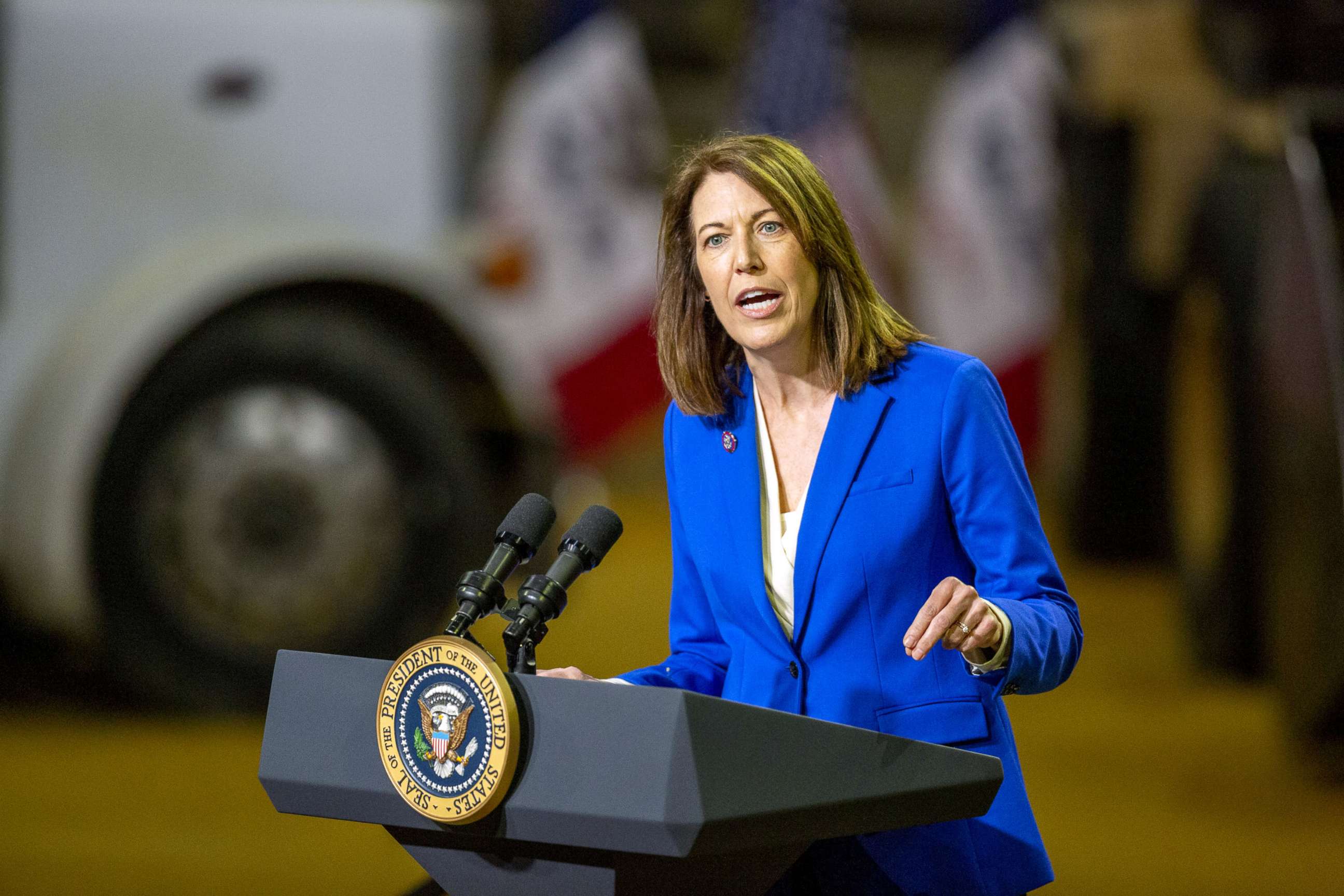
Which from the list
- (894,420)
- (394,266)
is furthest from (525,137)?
(894,420)

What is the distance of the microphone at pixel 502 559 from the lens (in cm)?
112

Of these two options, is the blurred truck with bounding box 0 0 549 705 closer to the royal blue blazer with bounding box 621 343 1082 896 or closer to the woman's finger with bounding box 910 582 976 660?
the royal blue blazer with bounding box 621 343 1082 896

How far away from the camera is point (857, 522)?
3.83ft

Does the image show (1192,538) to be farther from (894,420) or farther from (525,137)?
(525,137)

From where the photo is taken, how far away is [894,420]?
3.87 feet

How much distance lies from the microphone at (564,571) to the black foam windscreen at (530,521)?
0.06 feet

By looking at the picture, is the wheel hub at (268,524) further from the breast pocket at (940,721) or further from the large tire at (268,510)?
the breast pocket at (940,721)

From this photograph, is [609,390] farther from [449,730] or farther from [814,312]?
[449,730]

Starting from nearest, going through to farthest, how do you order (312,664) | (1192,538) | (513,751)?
(513,751)
(312,664)
(1192,538)

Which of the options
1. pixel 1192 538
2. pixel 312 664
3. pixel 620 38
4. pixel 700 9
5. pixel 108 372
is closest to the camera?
pixel 312 664

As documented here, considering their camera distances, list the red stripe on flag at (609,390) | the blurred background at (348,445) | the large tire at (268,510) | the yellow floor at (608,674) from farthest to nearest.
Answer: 1. the red stripe on flag at (609,390)
2. the large tire at (268,510)
3. the blurred background at (348,445)
4. the yellow floor at (608,674)

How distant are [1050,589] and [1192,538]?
145 inches

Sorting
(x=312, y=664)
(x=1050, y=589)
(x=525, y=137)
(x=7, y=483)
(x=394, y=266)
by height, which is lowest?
(x=312, y=664)


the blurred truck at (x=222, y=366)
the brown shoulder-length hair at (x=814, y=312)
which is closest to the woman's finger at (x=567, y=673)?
the brown shoulder-length hair at (x=814, y=312)
